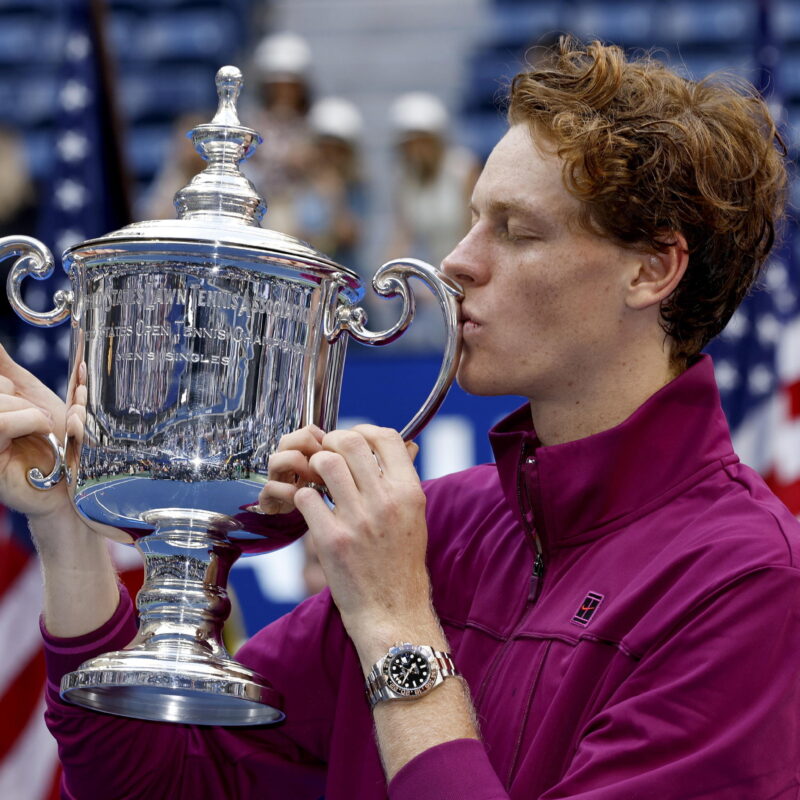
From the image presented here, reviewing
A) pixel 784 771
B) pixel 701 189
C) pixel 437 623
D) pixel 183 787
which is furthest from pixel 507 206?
pixel 183 787

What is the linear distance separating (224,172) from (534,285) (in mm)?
333

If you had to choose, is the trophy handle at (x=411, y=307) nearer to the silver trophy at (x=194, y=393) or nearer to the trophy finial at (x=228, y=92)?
the silver trophy at (x=194, y=393)

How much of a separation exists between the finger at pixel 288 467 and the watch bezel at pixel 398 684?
0.61 feet

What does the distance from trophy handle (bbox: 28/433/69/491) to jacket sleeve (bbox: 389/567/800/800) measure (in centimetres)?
48

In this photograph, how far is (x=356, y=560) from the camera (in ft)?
4.15

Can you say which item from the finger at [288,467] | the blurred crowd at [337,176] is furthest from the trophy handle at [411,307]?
the blurred crowd at [337,176]

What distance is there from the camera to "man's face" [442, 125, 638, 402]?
4.56ft

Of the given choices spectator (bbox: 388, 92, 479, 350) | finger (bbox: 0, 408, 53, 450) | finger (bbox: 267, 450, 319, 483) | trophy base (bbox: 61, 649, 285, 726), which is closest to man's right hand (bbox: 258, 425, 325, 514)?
finger (bbox: 267, 450, 319, 483)

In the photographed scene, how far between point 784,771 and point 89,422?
71 centimetres

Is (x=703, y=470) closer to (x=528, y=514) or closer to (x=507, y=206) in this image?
(x=528, y=514)

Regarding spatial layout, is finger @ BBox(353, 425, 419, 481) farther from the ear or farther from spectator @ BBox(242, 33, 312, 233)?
spectator @ BBox(242, 33, 312, 233)

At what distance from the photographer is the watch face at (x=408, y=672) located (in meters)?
1.23

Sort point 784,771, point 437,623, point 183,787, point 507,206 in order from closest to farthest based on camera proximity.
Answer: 1. point 784,771
2. point 437,623
3. point 507,206
4. point 183,787

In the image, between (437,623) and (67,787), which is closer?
(437,623)
